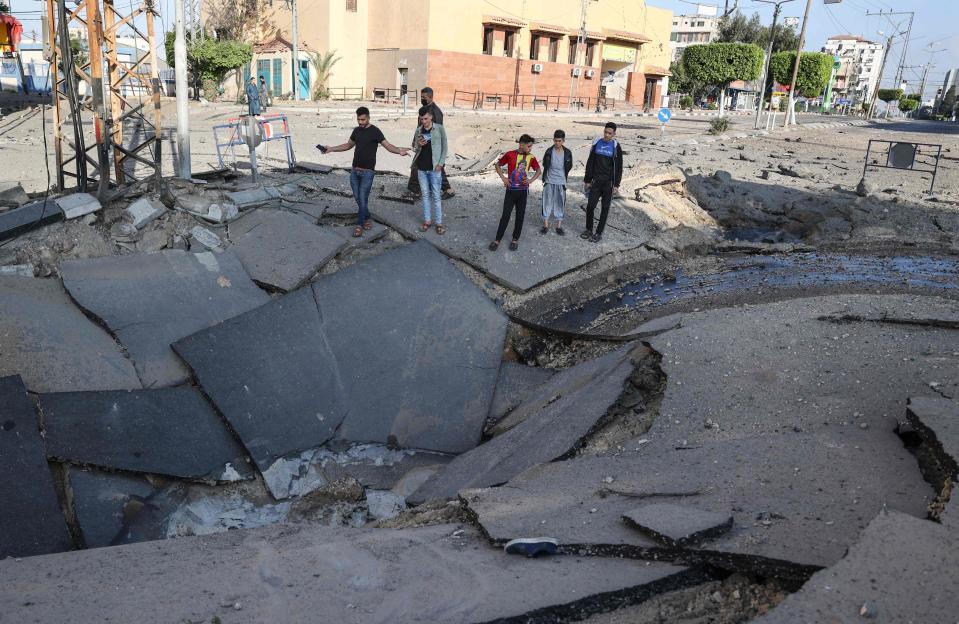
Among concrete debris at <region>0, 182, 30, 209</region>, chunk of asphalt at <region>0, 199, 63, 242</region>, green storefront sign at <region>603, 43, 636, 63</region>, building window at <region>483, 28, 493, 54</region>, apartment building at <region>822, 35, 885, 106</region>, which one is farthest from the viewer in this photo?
apartment building at <region>822, 35, 885, 106</region>

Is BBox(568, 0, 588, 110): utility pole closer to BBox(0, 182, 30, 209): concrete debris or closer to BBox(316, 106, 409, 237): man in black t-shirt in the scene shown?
BBox(316, 106, 409, 237): man in black t-shirt

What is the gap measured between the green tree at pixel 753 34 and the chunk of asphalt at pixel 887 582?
6802 centimetres

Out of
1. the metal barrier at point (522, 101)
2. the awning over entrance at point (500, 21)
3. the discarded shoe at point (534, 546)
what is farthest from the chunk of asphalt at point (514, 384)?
the awning over entrance at point (500, 21)

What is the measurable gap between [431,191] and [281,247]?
7.62 ft

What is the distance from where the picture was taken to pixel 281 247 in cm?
A: 866

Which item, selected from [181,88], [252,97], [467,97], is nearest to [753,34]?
[467,97]

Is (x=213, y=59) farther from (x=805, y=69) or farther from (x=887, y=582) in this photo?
(x=805, y=69)

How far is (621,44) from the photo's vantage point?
4766 centimetres

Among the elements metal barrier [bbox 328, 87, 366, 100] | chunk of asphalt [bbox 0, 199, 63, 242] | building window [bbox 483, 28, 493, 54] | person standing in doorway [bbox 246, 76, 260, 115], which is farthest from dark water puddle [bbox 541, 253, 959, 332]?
building window [bbox 483, 28, 493, 54]

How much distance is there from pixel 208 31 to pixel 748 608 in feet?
144

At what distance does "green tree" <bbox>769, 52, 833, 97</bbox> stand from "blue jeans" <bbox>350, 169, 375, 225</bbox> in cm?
4246

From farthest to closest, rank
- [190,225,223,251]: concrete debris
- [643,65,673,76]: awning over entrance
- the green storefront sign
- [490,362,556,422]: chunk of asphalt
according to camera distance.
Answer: [643,65,673,76]: awning over entrance, the green storefront sign, [190,225,223,251]: concrete debris, [490,362,556,422]: chunk of asphalt

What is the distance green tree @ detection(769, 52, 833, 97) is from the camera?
44.6 metres

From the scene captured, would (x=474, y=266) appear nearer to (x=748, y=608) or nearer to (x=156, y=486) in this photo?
(x=156, y=486)
